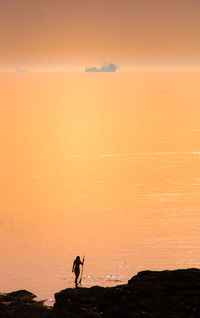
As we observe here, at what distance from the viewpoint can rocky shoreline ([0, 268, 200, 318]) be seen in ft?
66.3

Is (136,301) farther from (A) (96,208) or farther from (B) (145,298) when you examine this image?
(A) (96,208)

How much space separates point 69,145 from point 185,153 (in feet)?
89.2

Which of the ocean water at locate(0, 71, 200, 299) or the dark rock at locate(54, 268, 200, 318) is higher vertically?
the ocean water at locate(0, 71, 200, 299)

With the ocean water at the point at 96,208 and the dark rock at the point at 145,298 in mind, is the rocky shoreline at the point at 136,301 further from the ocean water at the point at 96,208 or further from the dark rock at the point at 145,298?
the ocean water at the point at 96,208

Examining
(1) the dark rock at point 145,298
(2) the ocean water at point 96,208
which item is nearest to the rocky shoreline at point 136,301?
(1) the dark rock at point 145,298

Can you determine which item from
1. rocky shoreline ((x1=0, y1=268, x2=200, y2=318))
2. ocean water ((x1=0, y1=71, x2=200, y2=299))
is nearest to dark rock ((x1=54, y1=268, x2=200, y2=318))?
rocky shoreline ((x1=0, y1=268, x2=200, y2=318))

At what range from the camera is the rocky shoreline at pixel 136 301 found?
2022 cm

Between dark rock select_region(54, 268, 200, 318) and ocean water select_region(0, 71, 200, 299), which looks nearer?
dark rock select_region(54, 268, 200, 318)

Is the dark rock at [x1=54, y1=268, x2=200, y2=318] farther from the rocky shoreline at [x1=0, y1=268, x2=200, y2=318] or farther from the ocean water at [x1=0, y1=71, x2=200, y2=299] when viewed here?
the ocean water at [x1=0, y1=71, x2=200, y2=299]

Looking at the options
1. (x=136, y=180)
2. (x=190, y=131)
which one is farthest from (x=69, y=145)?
(x=136, y=180)

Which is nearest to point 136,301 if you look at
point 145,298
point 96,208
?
point 145,298

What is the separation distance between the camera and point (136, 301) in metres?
21.2

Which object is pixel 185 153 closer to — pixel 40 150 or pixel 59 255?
pixel 40 150

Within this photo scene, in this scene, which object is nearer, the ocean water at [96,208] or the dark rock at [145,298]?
the dark rock at [145,298]
